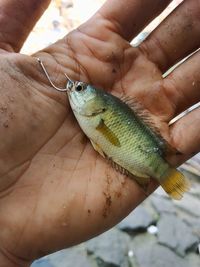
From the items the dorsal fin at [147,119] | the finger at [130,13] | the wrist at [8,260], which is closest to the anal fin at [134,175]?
the dorsal fin at [147,119]

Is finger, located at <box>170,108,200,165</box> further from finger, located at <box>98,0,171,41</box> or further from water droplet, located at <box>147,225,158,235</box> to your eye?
water droplet, located at <box>147,225,158,235</box>

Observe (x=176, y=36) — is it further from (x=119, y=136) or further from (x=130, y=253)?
(x=130, y=253)

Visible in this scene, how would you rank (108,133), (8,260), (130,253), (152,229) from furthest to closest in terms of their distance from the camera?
1. (152,229)
2. (130,253)
3. (108,133)
4. (8,260)

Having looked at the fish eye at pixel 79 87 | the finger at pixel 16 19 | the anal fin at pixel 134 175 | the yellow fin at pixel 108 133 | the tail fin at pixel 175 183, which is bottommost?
the tail fin at pixel 175 183

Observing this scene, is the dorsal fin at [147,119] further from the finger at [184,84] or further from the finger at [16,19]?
the finger at [16,19]

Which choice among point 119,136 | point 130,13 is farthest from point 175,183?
point 130,13

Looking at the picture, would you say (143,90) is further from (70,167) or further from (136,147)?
(70,167)

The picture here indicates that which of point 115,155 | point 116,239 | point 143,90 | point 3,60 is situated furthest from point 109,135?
point 116,239
